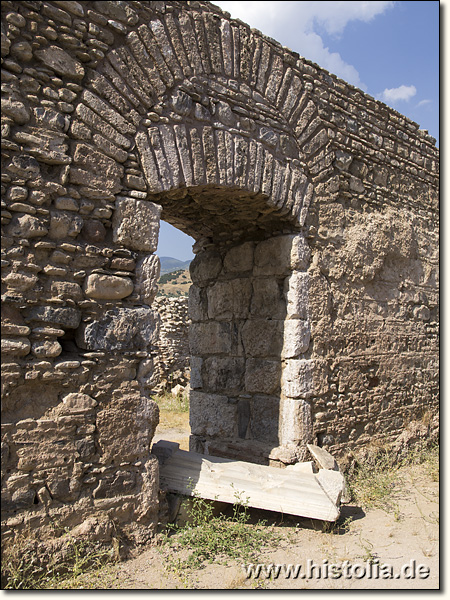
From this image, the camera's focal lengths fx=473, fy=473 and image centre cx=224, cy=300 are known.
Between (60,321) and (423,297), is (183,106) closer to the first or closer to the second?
(60,321)

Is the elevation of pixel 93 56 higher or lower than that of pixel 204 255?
higher

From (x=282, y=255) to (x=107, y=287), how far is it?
74.3 inches

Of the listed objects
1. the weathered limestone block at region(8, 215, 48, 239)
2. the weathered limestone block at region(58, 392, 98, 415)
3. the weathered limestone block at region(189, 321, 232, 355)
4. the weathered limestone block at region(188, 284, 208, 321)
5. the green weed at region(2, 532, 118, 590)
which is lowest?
the green weed at region(2, 532, 118, 590)

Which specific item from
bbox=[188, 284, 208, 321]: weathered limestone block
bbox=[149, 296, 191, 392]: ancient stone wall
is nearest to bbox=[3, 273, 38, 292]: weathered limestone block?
bbox=[188, 284, 208, 321]: weathered limestone block

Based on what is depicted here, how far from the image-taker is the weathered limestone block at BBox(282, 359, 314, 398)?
4.22 m

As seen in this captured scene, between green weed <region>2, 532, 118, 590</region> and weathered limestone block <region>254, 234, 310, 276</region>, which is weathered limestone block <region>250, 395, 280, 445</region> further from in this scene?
green weed <region>2, 532, 118, 590</region>

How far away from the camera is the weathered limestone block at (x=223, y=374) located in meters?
4.73

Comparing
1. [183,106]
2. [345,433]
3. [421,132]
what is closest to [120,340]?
[183,106]

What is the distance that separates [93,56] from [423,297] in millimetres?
4622

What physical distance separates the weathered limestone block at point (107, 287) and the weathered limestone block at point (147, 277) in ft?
0.27

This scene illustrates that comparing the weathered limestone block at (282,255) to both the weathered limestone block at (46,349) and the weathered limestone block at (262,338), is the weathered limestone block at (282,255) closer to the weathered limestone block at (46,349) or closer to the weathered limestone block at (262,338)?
the weathered limestone block at (262,338)

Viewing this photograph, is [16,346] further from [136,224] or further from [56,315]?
[136,224]

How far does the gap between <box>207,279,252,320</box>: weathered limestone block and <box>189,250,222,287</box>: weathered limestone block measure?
0.36 feet

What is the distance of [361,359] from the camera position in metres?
4.90
